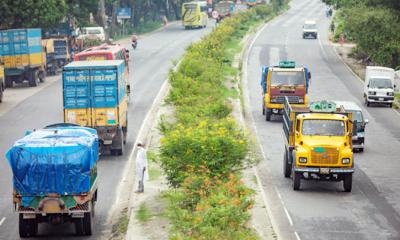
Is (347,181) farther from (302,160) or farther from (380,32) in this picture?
(380,32)

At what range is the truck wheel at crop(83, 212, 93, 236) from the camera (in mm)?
21952

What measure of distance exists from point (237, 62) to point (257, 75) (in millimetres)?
5880

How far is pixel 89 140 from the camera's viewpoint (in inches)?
888

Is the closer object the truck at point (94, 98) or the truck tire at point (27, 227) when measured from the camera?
the truck tire at point (27, 227)

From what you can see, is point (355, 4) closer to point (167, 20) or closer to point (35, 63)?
point (35, 63)

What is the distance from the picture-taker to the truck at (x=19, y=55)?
56000mm

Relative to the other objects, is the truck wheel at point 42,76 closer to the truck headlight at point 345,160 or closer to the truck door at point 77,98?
the truck door at point 77,98

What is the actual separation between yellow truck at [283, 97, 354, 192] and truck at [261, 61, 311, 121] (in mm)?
13745

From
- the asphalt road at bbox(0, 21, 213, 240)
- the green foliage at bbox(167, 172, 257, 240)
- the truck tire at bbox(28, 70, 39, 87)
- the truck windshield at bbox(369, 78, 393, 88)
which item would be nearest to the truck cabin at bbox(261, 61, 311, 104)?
the asphalt road at bbox(0, 21, 213, 240)

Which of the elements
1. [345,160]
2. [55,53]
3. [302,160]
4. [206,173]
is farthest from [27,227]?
[55,53]

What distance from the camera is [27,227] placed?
860 inches

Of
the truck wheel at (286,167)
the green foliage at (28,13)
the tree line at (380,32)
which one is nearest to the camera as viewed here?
the truck wheel at (286,167)

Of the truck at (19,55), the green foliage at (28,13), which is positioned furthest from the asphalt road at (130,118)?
the green foliage at (28,13)

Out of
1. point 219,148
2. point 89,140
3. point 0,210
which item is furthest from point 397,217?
point 0,210
